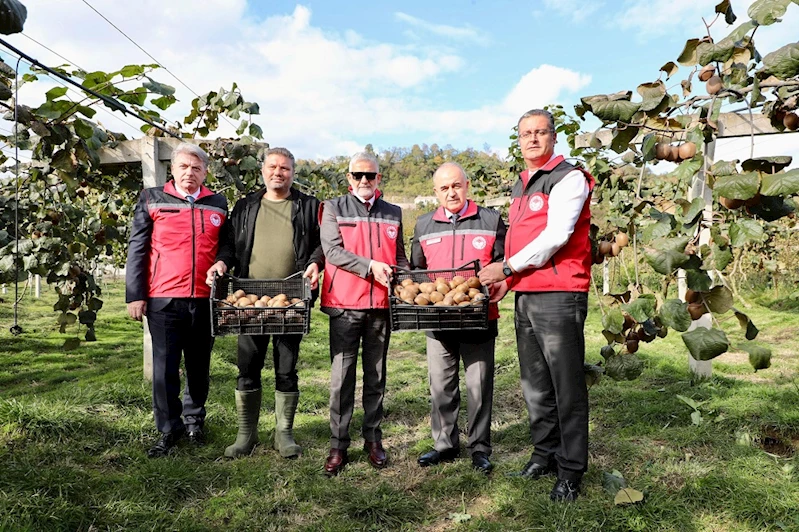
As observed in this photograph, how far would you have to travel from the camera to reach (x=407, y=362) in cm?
603

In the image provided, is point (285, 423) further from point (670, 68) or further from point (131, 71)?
point (670, 68)

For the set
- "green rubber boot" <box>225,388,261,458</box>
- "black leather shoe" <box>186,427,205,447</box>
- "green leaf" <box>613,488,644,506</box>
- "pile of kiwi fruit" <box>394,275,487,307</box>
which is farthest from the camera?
"black leather shoe" <box>186,427,205,447</box>

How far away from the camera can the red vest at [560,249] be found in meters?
2.51

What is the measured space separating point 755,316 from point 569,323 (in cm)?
736

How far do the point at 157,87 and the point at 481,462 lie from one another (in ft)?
9.58

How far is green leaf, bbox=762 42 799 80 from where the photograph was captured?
52.4 inches

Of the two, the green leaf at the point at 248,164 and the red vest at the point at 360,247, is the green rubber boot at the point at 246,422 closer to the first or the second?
the red vest at the point at 360,247

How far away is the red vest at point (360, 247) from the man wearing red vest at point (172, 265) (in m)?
0.68

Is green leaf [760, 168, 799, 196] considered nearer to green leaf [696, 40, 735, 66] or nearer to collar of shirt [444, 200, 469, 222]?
green leaf [696, 40, 735, 66]

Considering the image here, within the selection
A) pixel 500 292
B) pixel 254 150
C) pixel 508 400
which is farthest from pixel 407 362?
pixel 500 292

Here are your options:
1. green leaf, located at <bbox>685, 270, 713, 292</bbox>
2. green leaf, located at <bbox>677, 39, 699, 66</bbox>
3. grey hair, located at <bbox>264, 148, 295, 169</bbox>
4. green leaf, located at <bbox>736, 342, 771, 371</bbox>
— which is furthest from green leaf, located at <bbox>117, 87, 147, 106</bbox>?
green leaf, located at <bbox>736, 342, 771, 371</bbox>

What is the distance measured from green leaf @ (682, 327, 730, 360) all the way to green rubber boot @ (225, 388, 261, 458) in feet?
8.33

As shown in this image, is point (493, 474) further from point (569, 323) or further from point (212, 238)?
point (212, 238)

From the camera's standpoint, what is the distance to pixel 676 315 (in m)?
1.54
